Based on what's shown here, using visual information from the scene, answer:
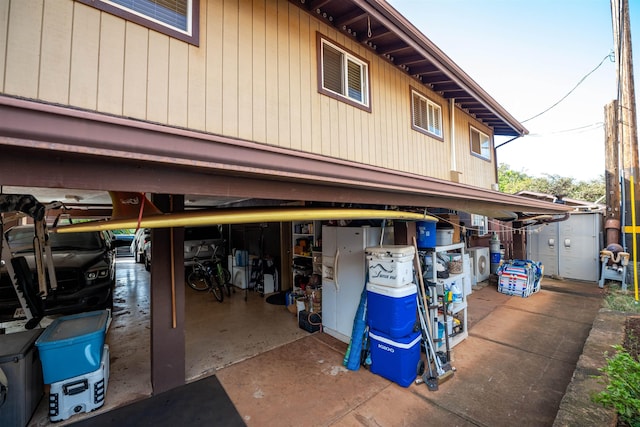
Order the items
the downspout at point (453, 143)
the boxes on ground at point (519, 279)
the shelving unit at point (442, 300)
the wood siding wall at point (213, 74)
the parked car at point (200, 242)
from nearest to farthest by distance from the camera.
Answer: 1. the wood siding wall at point (213, 74)
2. the shelving unit at point (442, 300)
3. the downspout at point (453, 143)
4. the boxes on ground at point (519, 279)
5. the parked car at point (200, 242)

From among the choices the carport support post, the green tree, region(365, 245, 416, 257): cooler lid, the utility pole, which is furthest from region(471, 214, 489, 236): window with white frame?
the green tree

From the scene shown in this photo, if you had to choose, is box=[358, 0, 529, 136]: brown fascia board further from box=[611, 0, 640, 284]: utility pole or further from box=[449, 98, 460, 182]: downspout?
box=[611, 0, 640, 284]: utility pole

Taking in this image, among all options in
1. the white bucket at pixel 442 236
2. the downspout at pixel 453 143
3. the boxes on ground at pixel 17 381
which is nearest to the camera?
the boxes on ground at pixel 17 381

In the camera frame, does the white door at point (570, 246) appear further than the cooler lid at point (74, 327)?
Yes

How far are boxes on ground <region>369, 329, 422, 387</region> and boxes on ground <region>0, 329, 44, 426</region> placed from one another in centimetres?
370

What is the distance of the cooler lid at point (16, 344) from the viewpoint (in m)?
2.49

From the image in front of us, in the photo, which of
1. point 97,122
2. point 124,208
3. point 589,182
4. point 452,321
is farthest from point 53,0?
point 589,182

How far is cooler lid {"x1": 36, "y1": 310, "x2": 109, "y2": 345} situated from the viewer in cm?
277

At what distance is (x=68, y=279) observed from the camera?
13.5ft

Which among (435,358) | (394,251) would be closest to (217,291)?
(394,251)

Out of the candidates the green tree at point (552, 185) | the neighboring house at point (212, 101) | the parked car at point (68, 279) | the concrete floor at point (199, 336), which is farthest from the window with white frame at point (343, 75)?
the green tree at point (552, 185)

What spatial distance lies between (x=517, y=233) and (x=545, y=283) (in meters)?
1.70

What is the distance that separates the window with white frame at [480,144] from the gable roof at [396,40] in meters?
1.00

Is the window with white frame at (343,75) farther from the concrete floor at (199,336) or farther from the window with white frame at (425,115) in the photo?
the concrete floor at (199,336)
